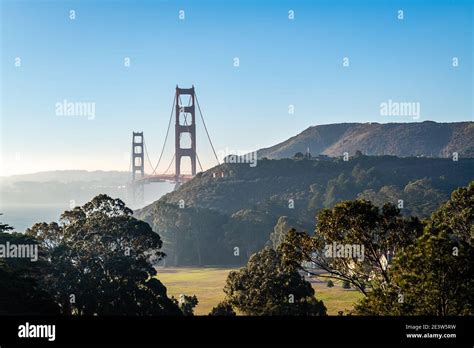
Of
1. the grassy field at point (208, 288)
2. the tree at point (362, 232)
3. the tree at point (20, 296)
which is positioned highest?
the tree at point (362, 232)

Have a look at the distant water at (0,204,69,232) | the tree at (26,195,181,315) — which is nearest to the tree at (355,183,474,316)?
the tree at (26,195,181,315)

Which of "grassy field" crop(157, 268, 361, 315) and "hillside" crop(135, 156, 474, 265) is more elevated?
"hillside" crop(135, 156, 474, 265)

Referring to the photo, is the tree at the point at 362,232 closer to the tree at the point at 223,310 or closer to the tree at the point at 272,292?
the tree at the point at 272,292

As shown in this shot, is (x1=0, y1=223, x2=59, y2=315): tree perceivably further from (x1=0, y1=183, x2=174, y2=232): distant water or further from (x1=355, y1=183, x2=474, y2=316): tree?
(x1=0, y1=183, x2=174, y2=232): distant water

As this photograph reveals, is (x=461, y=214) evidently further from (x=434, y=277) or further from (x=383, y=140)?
(x=383, y=140)

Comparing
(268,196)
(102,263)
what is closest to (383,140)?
(268,196)

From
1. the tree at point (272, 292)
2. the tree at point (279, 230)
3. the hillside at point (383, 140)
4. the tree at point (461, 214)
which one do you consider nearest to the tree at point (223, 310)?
the tree at point (272, 292)

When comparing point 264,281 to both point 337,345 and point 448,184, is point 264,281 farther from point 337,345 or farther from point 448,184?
point 448,184
